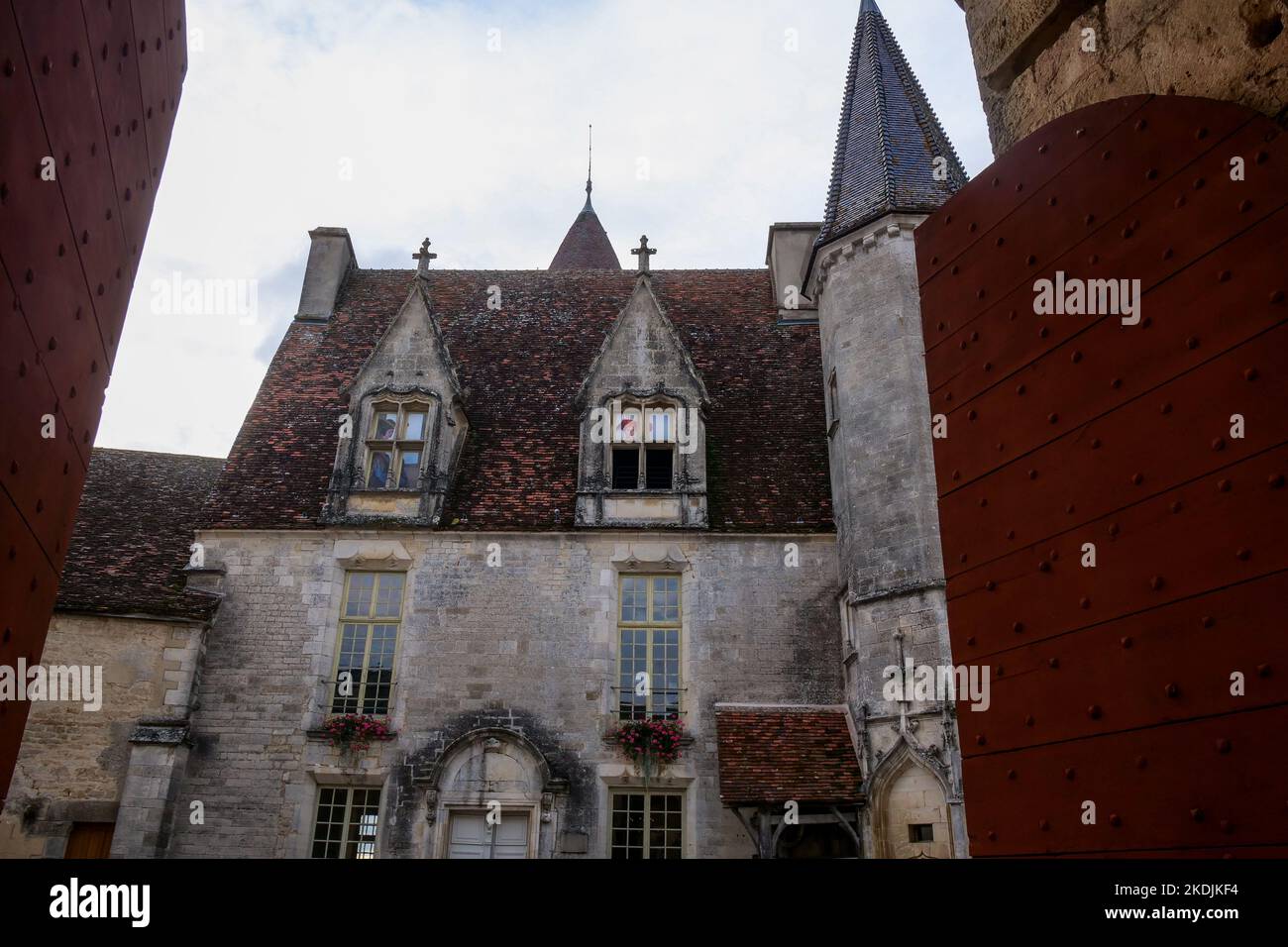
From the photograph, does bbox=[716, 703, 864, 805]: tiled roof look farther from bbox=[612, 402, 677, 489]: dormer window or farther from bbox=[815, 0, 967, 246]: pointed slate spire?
bbox=[815, 0, 967, 246]: pointed slate spire

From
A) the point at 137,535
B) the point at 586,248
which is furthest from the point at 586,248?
the point at 137,535

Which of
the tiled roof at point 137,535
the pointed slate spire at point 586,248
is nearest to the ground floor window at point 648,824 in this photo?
the tiled roof at point 137,535

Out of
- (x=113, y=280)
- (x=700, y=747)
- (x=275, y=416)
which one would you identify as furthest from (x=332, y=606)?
(x=113, y=280)

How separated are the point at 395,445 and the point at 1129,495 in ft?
36.7

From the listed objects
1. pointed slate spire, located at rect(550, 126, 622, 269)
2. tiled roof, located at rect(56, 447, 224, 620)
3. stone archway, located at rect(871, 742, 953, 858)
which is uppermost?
pointed slate spire, located at rect(550, 126, 622, 269)

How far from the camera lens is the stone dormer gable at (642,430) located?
12000 millimetres

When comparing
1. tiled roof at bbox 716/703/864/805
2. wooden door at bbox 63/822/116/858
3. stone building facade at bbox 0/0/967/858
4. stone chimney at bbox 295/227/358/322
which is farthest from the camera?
stone chimney at bbox 295/227/358/322

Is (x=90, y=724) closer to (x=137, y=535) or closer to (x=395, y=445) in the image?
(x=137, y=535)

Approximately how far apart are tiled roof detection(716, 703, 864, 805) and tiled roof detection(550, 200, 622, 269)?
584 inches

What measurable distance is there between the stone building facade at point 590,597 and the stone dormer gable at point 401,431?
0.04m

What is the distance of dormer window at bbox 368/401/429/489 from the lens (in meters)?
12.4

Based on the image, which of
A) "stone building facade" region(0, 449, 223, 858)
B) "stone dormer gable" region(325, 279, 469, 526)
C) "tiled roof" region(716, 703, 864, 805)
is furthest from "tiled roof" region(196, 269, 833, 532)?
"tiled roof" region(716, 703, 864, 805)

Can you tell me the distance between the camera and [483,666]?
36.8ft

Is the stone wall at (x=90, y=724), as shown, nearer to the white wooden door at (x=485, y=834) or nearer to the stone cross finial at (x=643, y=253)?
the white wooden door at (x=485, y=834)
